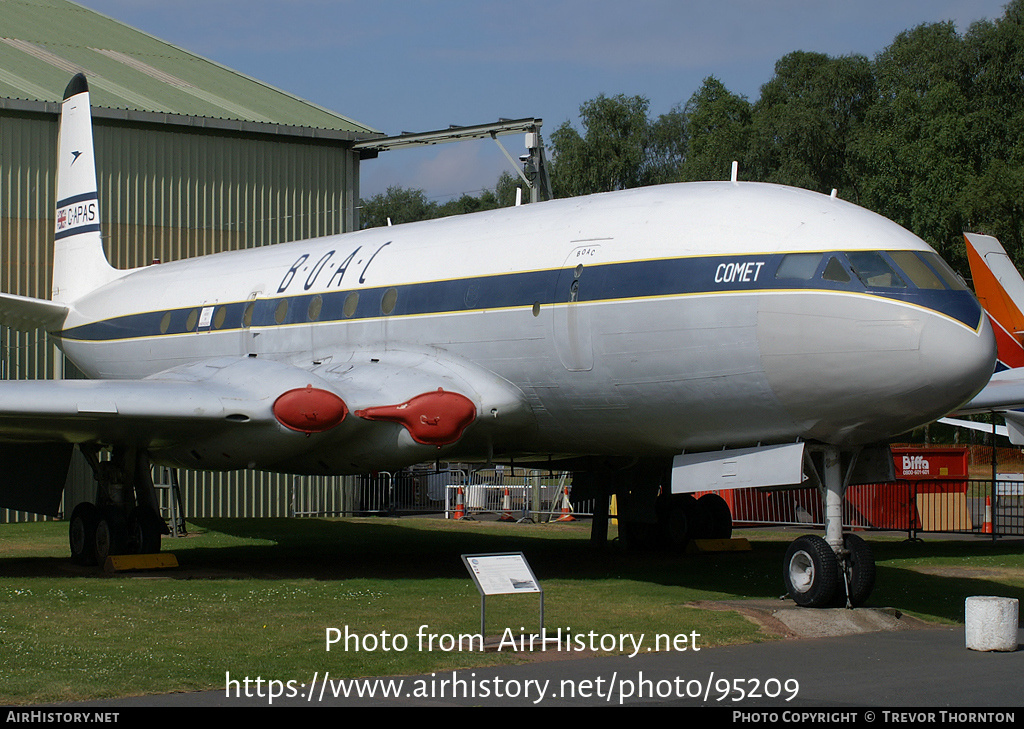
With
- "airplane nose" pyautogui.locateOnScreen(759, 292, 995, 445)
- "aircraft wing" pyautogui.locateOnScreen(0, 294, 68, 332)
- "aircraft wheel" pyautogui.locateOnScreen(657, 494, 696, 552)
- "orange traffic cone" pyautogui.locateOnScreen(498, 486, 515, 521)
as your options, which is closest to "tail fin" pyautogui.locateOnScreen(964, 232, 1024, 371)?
"aircraft wheel" pyautogui.locateOnScreen(657, 494, 696, 552)

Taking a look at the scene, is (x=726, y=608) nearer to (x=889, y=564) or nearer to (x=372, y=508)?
(x=889, y=564)

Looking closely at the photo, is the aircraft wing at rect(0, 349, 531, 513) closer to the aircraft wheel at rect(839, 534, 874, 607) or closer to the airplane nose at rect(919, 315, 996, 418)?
the aircraft wheel at rect(839, 534, 874, 607)

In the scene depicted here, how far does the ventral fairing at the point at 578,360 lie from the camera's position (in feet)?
34.2

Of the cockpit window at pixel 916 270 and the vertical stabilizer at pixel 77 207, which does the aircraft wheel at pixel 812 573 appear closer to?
the cockpit window at pixel 916 270

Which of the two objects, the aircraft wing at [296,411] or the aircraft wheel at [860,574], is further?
the aircraft wing at [296,411]

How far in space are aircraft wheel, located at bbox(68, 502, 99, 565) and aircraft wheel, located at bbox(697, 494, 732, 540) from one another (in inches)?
332

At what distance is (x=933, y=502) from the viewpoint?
2386 centimetres

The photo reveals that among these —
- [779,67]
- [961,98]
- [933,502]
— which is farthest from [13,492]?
[779,67]

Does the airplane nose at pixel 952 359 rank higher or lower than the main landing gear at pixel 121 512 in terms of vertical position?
higher

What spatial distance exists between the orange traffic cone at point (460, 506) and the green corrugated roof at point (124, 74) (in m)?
8.92

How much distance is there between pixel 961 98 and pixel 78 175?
39.1 m

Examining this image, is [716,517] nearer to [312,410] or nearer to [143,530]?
[312,410]

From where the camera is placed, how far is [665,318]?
1118 cm

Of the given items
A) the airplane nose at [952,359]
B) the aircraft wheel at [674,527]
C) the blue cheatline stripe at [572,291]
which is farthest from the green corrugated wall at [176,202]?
the airplane nose at [952,359]
